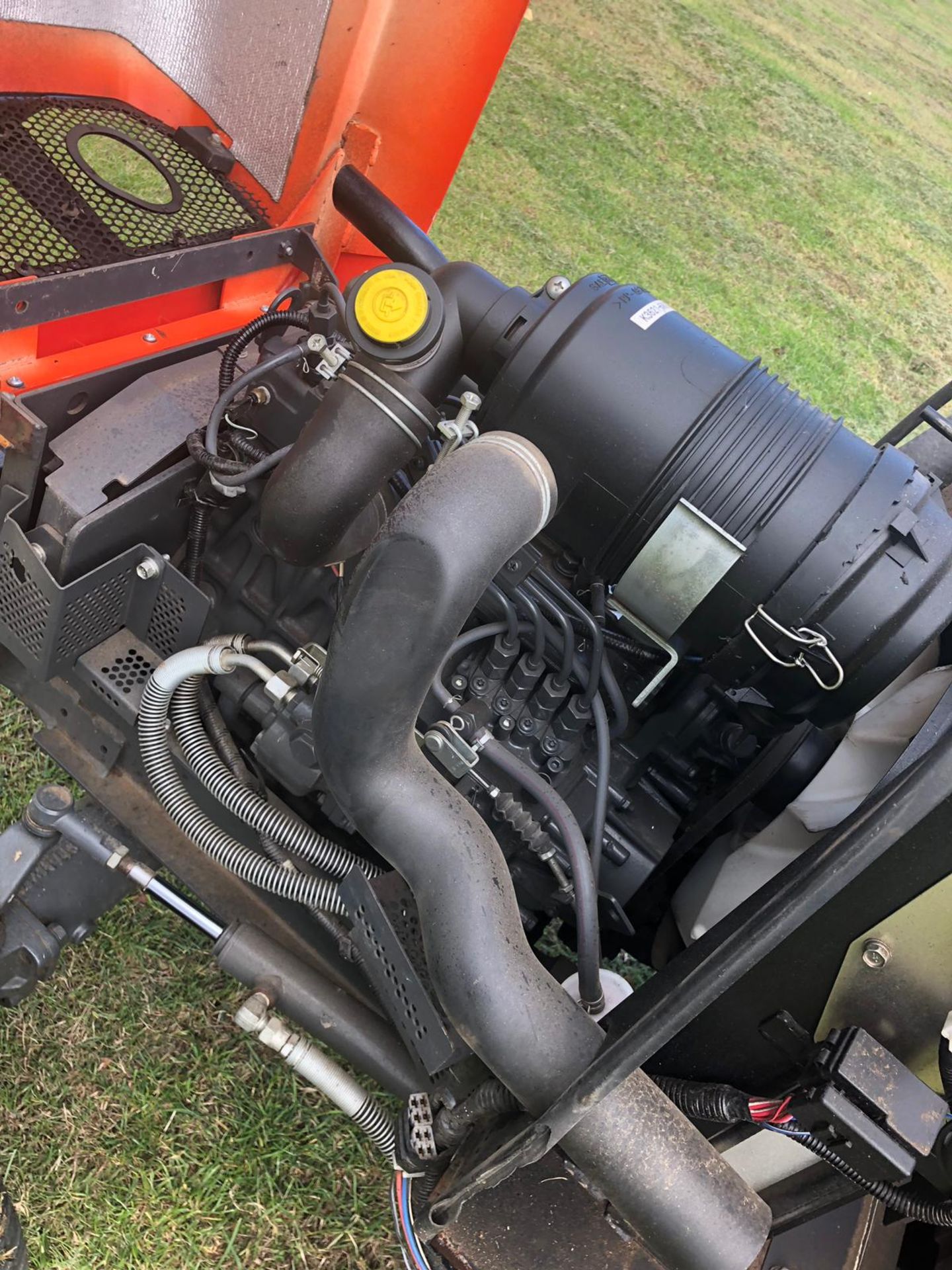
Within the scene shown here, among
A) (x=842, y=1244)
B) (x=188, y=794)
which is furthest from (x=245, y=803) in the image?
(x=842, y=1244)

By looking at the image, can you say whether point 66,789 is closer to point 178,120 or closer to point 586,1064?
point 586,1064

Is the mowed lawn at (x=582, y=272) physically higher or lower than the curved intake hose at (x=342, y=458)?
lower

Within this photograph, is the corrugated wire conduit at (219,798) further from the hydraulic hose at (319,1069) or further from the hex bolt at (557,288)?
the hex bolt at (557,288)

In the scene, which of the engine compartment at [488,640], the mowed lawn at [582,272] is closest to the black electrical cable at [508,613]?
the engine compartment at [488,640]

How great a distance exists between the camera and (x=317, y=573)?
1571mm

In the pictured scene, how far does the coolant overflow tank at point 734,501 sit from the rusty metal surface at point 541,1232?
76 centimetres

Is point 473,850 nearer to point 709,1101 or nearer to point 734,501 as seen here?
point 709,1101

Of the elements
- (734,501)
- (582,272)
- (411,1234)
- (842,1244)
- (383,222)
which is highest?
(734,501)

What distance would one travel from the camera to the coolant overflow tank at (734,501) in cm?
127

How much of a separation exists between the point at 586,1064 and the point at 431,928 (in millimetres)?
210

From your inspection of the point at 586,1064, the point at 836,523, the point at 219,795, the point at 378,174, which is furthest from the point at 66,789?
the point at 378,174

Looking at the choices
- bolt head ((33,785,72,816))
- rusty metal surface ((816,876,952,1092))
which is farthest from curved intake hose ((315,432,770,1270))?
bolt head ((33,785,72,816))

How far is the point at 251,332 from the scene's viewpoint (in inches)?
61.4

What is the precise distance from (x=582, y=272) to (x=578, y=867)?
327 centimetres
